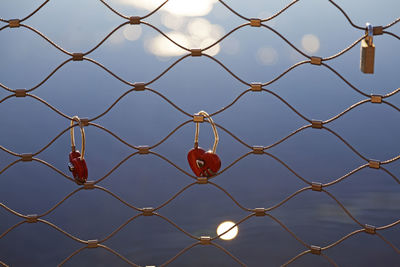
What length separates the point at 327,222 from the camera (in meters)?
3.59

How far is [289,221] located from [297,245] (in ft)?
0.71

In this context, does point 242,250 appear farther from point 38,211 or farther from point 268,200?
point 38,211

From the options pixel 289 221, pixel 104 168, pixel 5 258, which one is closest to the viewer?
pixel 5 258

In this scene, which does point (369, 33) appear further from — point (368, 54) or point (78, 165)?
point (78, 165)

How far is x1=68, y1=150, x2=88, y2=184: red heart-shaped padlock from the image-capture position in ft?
3.93

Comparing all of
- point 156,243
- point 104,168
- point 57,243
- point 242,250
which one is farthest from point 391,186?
point 57,243

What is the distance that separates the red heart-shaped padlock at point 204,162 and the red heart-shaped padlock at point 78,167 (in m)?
0.22

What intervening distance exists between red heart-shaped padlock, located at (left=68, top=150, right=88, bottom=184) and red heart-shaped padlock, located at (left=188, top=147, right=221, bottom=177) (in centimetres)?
22

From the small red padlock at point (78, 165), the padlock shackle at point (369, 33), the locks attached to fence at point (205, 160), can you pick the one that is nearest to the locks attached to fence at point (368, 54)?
the padlock shackle at point (369, 33)

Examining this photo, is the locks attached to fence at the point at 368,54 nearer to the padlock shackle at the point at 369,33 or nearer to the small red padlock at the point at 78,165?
the padlock shackle at the point at 369,33

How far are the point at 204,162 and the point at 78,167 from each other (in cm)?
26

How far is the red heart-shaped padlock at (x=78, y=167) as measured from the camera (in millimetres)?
1197

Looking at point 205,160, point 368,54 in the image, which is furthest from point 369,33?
point 205,160

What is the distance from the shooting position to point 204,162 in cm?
118
